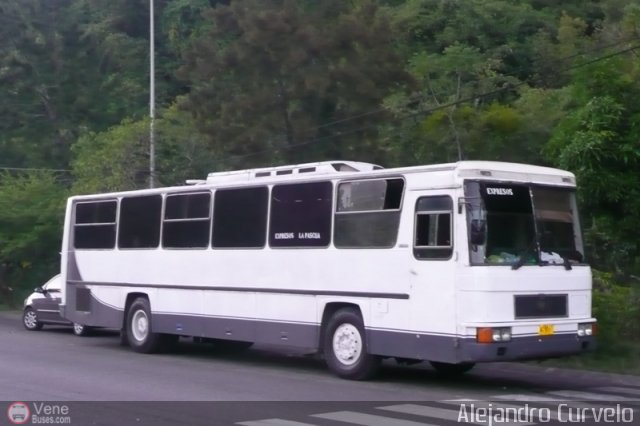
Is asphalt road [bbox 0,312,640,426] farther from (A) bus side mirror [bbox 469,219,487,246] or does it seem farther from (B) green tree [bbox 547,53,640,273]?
(B) green tree [bbox 547,53,640,273]

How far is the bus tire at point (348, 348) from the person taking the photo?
49.7 feet

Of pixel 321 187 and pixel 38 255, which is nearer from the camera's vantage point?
pixel 321 187

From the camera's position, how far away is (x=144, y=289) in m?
19.8

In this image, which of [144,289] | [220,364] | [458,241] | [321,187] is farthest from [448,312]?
[144,289]

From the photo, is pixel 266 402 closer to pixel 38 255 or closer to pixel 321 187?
pixel 321 187

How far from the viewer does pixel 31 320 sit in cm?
2617

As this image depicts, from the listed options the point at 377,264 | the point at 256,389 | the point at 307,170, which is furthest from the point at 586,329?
the point at 307,170

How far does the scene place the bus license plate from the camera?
46.6ft

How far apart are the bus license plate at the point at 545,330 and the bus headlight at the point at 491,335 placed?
64 cm

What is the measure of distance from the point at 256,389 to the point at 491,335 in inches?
133

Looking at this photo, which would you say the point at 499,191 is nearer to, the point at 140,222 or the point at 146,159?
the point at 140,222

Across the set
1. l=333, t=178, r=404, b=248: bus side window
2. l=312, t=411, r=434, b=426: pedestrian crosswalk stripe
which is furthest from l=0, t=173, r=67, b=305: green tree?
l=312, t=411, r=434, b=426: pedestrian crosswalk stripe

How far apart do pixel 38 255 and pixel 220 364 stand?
1835 cm

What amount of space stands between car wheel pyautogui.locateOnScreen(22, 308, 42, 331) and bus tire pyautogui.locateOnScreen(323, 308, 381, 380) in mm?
12310
